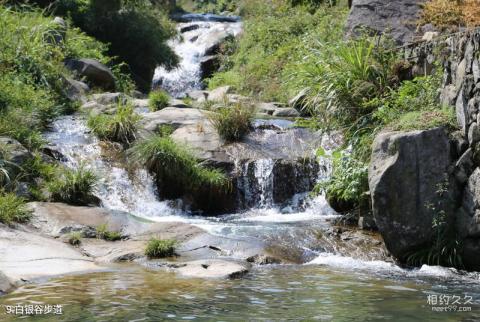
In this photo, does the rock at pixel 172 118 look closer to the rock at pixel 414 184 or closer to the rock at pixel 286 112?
the rock at pixel 286 112

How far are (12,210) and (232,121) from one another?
16.6ft

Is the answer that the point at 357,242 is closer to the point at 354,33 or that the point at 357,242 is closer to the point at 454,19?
the point at 454,19

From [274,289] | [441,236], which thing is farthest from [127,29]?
[274,289]

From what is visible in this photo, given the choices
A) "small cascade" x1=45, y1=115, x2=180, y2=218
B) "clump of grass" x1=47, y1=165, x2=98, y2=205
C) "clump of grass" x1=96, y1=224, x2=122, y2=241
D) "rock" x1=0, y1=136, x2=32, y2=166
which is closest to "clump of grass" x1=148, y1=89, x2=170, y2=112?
"small cascade" x1=45, y1=115, x2=180, y2=218

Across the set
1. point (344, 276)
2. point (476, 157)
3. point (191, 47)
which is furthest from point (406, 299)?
point (191, 47)

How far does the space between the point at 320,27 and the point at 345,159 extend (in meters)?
11.2

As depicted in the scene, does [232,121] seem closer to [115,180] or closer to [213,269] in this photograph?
[115,180]

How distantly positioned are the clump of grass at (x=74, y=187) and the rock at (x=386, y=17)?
7893 millimetres

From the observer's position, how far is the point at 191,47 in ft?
87.8

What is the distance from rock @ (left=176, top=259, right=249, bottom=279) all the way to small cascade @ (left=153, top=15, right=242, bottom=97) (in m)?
15.0

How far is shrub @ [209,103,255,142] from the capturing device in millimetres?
12828

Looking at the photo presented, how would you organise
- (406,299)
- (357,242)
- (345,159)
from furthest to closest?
1. (345,159)
2. (357,242)
3. (406,299)

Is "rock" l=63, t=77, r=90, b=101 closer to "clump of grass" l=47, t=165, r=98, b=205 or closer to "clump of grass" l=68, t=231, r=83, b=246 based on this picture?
"clump of grass" l=47, t=165, r=98, b=205

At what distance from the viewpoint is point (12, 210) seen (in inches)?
359
